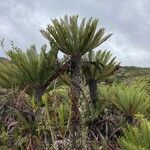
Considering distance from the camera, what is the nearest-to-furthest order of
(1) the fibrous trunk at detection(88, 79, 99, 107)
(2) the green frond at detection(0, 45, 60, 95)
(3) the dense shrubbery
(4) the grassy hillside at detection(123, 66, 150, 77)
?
(3) the dense shrubbery, (2) the green frond at detection(0, 45, 60, 95), (1) the fibrous trunk at detection(88, 79, 99, 107), (4) the grassy hillside at detection(123, 66, 150, 77)

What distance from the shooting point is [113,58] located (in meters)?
7.05

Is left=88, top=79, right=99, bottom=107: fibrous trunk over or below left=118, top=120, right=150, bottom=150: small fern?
over

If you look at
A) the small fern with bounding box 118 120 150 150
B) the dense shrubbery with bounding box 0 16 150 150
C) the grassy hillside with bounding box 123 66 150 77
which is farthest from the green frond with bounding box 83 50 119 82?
the grassy hillside with bounding box 123 66 150 77

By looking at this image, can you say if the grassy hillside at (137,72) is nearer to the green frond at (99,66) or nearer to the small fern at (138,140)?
the green frond at (99,66)

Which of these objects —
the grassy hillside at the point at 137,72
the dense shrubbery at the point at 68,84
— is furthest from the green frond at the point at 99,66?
the grassy hillside at the point at 137,72

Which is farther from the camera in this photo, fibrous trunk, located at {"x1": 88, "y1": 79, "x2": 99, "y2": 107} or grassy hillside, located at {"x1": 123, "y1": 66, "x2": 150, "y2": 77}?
grassy hillside, located at {"x1": 123, "y1": 66, "x2": 150, "y2": 77}

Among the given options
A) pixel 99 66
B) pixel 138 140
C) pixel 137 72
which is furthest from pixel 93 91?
pixel 137 72

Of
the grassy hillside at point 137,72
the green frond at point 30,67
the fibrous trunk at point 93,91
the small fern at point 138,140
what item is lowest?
the small fern at point 138,140

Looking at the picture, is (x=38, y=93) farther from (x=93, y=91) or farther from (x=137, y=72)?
(x=137, y=72)

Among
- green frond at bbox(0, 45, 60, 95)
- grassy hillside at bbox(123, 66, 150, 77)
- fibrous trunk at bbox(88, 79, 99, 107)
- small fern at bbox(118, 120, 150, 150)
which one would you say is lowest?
small fern at bbox(118, 120, 150, 150)

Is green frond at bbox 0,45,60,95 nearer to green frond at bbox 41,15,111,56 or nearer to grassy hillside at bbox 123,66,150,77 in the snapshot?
green frond at bbox 41,15,111,56

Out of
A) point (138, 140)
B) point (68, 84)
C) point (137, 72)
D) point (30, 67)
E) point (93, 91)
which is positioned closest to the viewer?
point (138, 140)

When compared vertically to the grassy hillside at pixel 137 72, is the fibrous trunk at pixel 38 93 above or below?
below

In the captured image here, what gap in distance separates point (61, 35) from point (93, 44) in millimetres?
459
